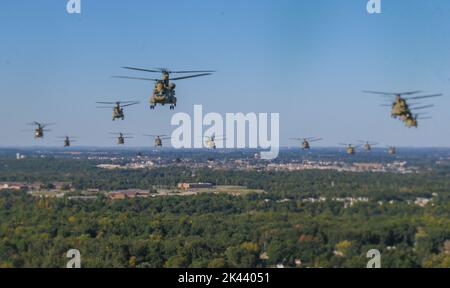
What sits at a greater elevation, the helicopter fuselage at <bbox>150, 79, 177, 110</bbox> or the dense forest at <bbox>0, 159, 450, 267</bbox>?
the helicopter fuselage at <bbox>150, 79, 177, 110</bbox>

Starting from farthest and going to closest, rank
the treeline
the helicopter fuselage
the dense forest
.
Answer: the dense forest, the treeline, the helicopter fuselage

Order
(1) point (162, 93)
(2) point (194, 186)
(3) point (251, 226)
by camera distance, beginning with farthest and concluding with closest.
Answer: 1. (2) point (194, 186)
2. (3) point (251, 226)
3. (1) point (162, 93)

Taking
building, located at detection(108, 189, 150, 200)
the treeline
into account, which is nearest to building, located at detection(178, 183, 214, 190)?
building, located at detection(108, 189, 150, 200)

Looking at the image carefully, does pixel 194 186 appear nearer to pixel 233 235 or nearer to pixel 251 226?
pixel 251 226

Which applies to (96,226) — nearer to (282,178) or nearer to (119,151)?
(282,178)

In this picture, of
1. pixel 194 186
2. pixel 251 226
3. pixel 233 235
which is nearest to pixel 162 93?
pixel 233 235

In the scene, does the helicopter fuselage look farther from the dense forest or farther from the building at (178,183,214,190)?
the building at (178,183,214,190)

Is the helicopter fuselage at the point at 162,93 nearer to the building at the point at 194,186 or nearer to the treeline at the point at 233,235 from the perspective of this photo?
the treeline at the point at 233,235

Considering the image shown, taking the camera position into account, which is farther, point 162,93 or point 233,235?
point 233,235

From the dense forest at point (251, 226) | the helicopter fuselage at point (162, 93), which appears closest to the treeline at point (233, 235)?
the dense forest at point (251, 226)
